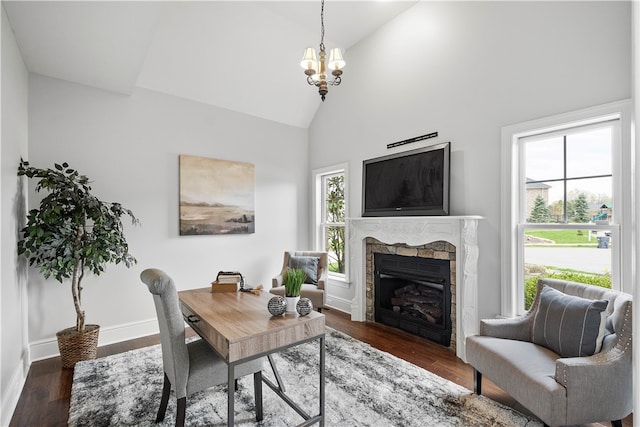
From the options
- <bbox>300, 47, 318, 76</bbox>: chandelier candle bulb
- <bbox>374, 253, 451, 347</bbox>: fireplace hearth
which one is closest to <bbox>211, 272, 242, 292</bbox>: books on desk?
<bbox>300, 47, 318, 76</bbox>: chandelier candle bulb

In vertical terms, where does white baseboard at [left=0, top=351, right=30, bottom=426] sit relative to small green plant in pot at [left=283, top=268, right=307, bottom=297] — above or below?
below

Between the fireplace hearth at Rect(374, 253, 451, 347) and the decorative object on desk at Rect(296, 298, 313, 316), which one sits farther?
the fireplace hearth at Rect(374, 253, 451, 347)

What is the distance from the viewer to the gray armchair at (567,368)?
1.68 meters

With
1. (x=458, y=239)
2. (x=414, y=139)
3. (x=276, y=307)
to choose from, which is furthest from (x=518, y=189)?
(x=276, y=307)

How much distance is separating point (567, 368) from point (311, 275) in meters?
2.98

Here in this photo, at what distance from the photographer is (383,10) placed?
3.75m

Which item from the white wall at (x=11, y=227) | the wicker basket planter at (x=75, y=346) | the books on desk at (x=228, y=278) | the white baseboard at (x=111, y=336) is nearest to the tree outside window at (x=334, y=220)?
the books on desk at (x=228, y=278)

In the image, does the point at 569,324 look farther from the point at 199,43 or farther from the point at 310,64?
the point at 199,43

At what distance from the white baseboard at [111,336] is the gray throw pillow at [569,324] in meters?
3.94

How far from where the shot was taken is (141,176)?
3656 mm

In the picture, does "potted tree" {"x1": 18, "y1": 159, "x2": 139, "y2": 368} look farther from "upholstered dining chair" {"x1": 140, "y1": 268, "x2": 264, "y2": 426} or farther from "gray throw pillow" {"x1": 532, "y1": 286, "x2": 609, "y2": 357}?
"gray throw pillow" {"x1": 532, "y1": 286, "x2": 609, "y2": 357}

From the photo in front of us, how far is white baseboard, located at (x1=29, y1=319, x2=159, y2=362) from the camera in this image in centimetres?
300

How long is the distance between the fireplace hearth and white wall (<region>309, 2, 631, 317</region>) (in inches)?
16.0

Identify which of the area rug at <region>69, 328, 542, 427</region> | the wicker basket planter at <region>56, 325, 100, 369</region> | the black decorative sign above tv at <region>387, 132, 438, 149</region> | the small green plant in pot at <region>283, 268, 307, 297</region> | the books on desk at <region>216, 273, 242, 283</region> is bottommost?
the area rug at <region>69, 328, 542, 427</region>
